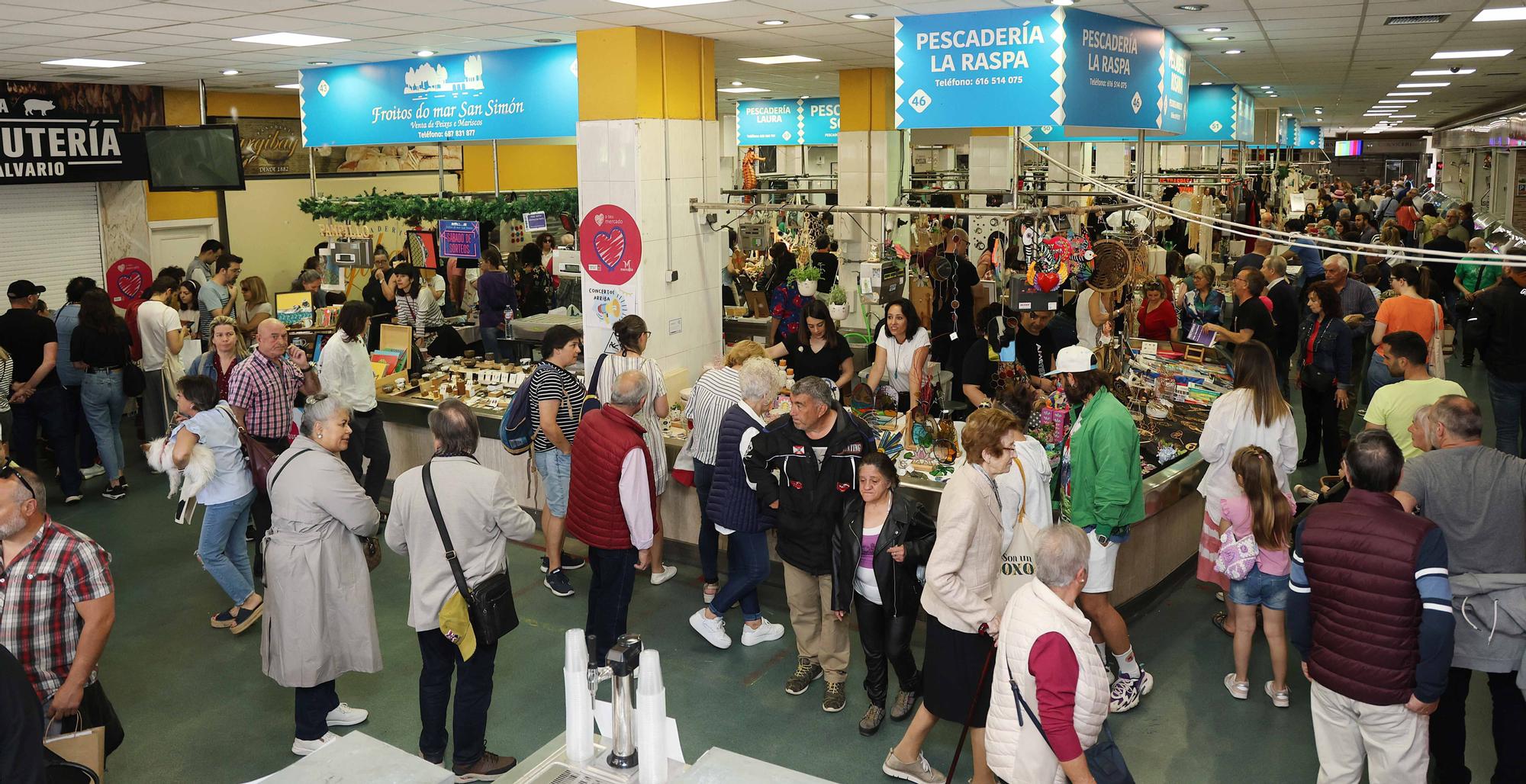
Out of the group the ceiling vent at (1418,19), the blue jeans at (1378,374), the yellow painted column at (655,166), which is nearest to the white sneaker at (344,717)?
the yellow painted column at (655,166)

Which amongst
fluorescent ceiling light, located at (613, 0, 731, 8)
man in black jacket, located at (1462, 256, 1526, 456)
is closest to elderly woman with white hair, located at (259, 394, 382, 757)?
fluorescent ceiling light, located at (613, 0, 731, 8)

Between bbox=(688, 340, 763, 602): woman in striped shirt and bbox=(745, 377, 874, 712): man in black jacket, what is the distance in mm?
794

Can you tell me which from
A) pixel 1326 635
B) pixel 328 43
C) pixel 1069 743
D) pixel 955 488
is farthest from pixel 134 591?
pixel 1326 635

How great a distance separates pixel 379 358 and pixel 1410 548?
721 cm

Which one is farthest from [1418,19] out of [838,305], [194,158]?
[194,158]

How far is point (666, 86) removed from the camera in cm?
740

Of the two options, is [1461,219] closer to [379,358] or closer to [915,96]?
→ [915,96]

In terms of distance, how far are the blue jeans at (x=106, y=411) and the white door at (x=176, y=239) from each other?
12.6 ft

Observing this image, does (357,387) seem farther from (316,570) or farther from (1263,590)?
(1263,590)

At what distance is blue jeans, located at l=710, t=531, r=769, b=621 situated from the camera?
218 inches

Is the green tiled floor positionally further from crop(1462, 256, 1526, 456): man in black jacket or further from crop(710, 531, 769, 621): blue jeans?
crop(1462, 256, 1526, 456): man in black jacket

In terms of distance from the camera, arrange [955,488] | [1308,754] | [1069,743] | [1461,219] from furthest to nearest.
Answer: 1. [1461,219]
2. [1308,754]
3. [955,488]
4. [1069,743]

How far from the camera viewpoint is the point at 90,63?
29.7ft

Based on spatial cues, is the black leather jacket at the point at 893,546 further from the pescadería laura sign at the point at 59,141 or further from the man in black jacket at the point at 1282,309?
the pescadería laura sign at the point at 59,141
